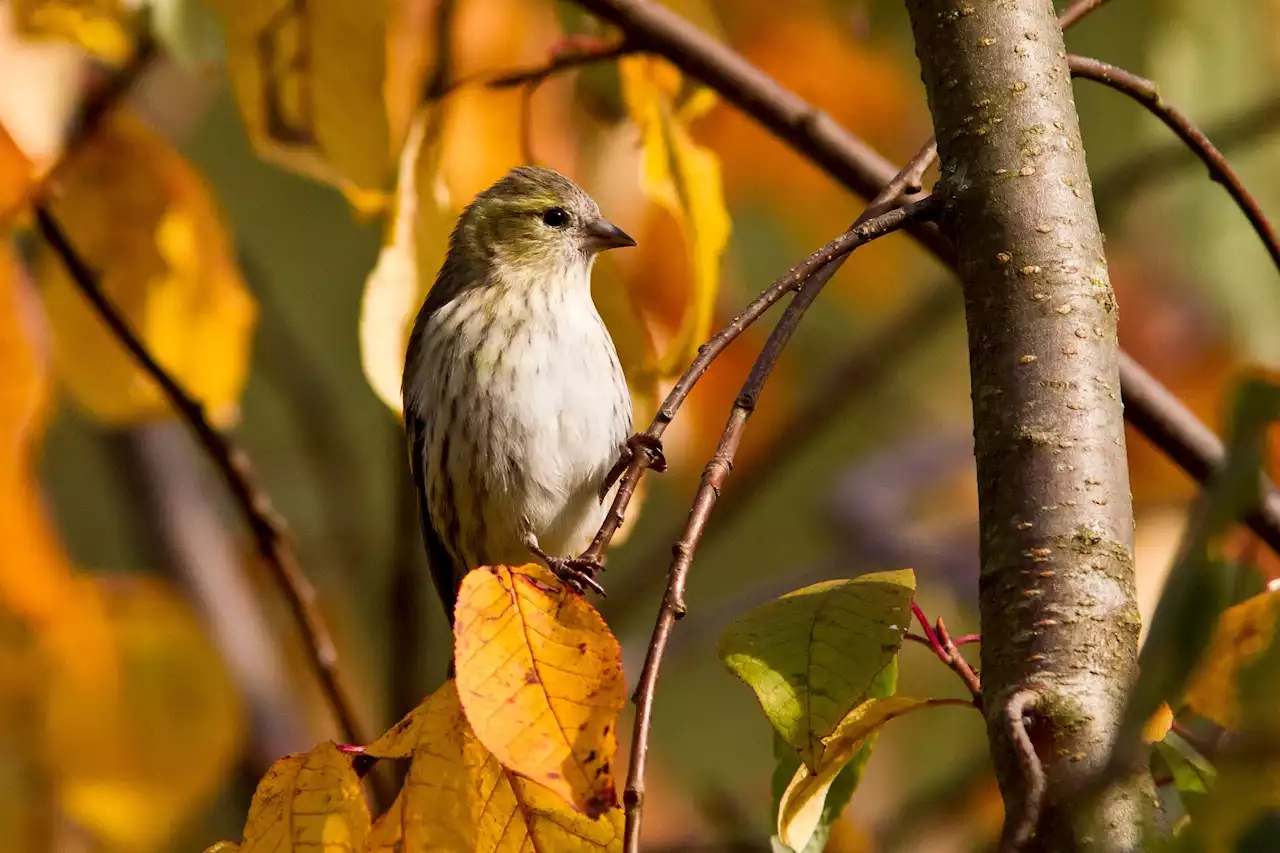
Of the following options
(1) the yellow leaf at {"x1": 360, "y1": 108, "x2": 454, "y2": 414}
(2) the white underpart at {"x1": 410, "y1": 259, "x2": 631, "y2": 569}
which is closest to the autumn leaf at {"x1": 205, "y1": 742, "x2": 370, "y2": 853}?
(1) the yellow leaf at {"x1": 360, "y1": 108, "x2": 454, "y2": 414}

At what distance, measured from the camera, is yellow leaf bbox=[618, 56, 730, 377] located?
211 cm

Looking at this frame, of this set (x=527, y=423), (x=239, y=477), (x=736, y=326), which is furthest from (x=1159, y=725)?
(x=527, y=423)

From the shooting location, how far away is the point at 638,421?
2.36m

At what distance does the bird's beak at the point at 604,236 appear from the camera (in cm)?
315

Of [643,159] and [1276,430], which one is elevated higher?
[1276,430]

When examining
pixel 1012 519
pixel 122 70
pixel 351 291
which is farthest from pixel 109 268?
pixel 351 291

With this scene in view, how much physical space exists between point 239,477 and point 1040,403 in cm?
146

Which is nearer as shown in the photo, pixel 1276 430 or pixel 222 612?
pixel 1276 430

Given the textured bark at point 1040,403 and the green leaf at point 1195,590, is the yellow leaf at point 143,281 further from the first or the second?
the green leaf at point 1195,590

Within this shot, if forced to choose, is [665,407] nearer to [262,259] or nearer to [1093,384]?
[1093,384]

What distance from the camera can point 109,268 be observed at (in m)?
2.58

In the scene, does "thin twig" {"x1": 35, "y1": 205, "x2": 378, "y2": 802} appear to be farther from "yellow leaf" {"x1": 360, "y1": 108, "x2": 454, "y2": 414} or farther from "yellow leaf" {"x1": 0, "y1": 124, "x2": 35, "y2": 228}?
"yellow leaf" {"x1": 360, "y1": 108, "x2": 454, "y2": 414}

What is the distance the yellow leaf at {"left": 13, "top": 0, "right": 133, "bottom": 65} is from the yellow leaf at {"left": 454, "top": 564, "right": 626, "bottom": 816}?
1324 mm

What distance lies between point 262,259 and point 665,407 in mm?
5261
